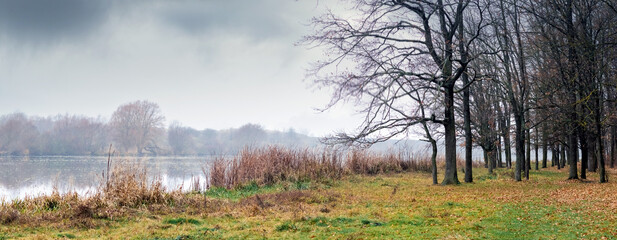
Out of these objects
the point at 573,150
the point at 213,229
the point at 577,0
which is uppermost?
the point at 577,0

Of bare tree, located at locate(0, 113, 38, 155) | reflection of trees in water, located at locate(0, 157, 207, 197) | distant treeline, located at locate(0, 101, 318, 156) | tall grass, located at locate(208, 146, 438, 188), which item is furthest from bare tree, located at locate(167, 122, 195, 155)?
tall grass, located at locate(208, 146, 438, 188)

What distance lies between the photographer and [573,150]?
595 inches

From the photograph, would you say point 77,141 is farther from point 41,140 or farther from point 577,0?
point 577,0

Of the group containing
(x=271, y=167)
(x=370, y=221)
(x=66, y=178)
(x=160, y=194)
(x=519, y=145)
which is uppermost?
(x=519, y=145)

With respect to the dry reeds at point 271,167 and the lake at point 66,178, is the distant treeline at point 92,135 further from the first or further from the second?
the dry reeds at point 271,167

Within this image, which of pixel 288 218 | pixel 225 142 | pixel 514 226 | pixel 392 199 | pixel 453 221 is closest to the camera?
pixel 514 226

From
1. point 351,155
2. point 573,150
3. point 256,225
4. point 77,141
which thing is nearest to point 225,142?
point 77,141

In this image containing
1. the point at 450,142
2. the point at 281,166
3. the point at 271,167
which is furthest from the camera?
the point at 281,166

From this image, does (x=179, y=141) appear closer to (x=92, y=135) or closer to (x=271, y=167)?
(x=92, y=135)

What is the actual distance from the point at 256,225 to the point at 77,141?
56585 millimetres

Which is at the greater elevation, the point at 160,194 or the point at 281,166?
the point at 281,166

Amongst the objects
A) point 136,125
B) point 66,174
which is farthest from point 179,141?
point 66,174

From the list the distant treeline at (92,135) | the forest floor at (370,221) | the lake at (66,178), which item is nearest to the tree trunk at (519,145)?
the forest floor at (370,221)

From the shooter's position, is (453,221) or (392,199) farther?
(392,199)
